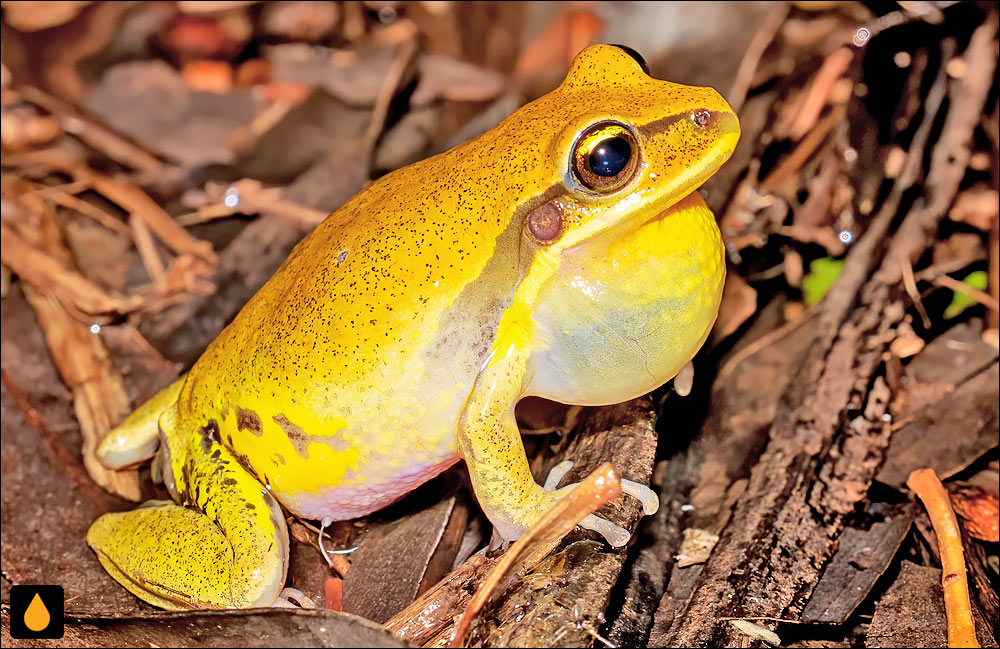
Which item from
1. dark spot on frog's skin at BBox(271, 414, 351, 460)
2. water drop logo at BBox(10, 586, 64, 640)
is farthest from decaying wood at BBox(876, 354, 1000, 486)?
water drop logo at BBox(10, 586, 64, 640)

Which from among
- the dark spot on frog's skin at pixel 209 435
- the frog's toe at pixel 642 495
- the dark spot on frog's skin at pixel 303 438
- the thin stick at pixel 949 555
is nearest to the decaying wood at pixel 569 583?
the frog's toe at pixel 642 495

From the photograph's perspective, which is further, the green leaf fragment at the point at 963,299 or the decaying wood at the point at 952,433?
the green leaf fragment at the point at 963,299

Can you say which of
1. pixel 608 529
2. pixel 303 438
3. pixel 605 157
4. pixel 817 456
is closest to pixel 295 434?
pixel 303 438

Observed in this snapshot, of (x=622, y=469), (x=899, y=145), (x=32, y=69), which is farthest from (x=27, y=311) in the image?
(x=899, y=145)

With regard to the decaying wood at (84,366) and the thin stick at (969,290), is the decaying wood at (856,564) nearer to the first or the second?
the thin stick at (969,290)

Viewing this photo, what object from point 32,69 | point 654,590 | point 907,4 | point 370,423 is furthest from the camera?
point 32,69

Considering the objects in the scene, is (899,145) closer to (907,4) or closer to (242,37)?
(907,4)
